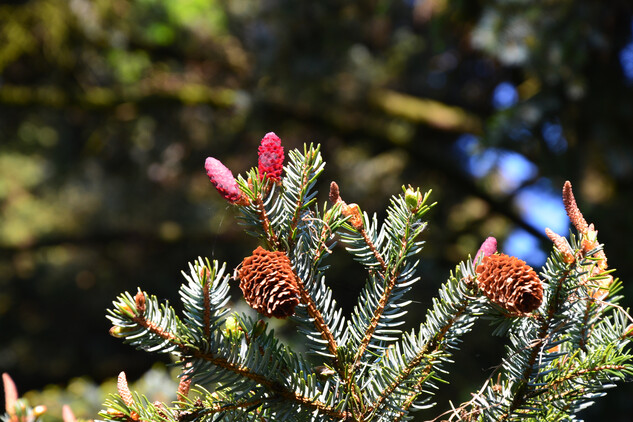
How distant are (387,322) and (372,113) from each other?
8.34ft

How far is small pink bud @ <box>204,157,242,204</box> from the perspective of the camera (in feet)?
1.38

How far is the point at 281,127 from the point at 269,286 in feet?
7.96

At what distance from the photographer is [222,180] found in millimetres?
425

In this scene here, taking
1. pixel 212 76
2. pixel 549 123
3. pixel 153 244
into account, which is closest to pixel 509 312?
pixel 549 123

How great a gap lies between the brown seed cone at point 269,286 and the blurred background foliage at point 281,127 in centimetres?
86

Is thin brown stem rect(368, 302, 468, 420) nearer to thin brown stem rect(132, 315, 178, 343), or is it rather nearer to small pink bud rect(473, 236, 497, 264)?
small pink bud rect(473, 236, 497, 264)

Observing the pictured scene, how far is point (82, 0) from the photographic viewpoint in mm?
2520

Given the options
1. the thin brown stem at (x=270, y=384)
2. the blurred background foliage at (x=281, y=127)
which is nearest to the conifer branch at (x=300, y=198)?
the thin brown stem at (x=270, y=384)

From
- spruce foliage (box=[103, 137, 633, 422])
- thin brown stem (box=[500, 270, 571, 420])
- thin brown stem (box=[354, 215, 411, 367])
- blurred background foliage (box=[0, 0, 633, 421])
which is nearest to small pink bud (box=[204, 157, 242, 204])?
spruce foliage (box=[103, 137, 633, 422])

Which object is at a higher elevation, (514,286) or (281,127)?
(281,127)

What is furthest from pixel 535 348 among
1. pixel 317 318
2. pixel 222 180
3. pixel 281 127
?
pixel 281 127

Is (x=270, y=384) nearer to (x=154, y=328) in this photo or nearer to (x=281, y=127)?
(x=154, y=328)

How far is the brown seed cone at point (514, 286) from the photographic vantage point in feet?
1.31

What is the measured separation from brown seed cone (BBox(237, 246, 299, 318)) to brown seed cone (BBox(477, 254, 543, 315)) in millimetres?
150
